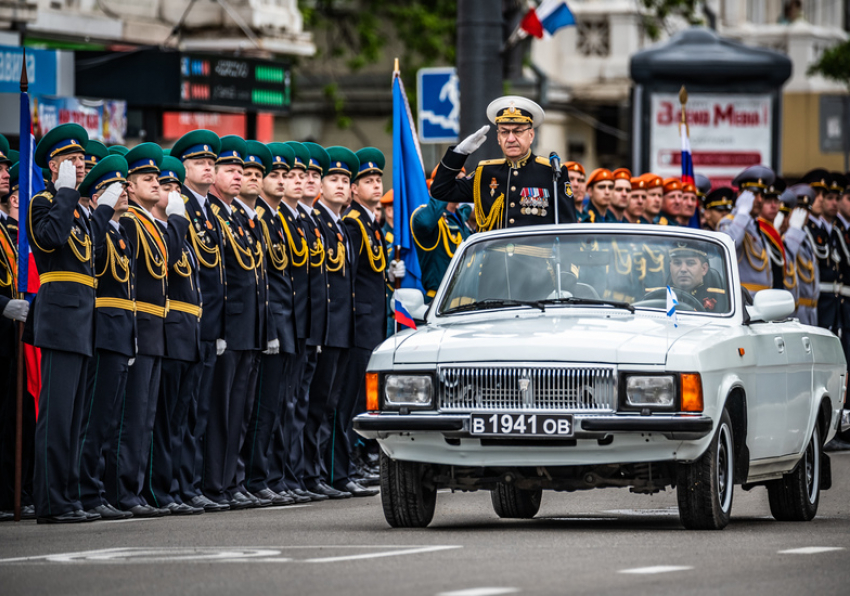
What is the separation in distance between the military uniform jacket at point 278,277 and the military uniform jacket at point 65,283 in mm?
2082

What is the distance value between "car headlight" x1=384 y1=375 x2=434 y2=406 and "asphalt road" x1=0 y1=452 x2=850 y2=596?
71 cm

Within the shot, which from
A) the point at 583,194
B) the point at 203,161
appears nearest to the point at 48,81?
the point at 583,194

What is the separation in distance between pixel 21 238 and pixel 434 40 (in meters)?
23.4

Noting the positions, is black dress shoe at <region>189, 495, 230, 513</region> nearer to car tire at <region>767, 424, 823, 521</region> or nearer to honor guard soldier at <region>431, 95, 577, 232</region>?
honor guard soldier at <region>431, 95, 577, 232</region>

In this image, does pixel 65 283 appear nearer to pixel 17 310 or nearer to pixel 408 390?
pixel 17 310

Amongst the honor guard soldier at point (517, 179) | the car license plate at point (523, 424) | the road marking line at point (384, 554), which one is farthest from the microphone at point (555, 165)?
the road marking line at point (384, 554)

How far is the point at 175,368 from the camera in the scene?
44.0ft

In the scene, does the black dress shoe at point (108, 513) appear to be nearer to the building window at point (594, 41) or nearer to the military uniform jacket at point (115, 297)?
the military uniform jacket at point (115, 297)

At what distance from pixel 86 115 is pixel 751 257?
6.89 metres

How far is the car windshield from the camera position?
37.9ft

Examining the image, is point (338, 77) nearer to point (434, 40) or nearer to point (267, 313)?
point (434, 40)

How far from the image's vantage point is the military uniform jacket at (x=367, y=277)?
609 inches

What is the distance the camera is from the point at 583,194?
712 inches

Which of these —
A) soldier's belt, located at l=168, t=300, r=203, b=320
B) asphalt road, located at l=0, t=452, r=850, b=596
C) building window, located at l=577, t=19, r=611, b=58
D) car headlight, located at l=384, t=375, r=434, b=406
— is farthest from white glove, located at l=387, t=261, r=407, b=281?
building window, located at l=577, t=19, r=611, b=58
